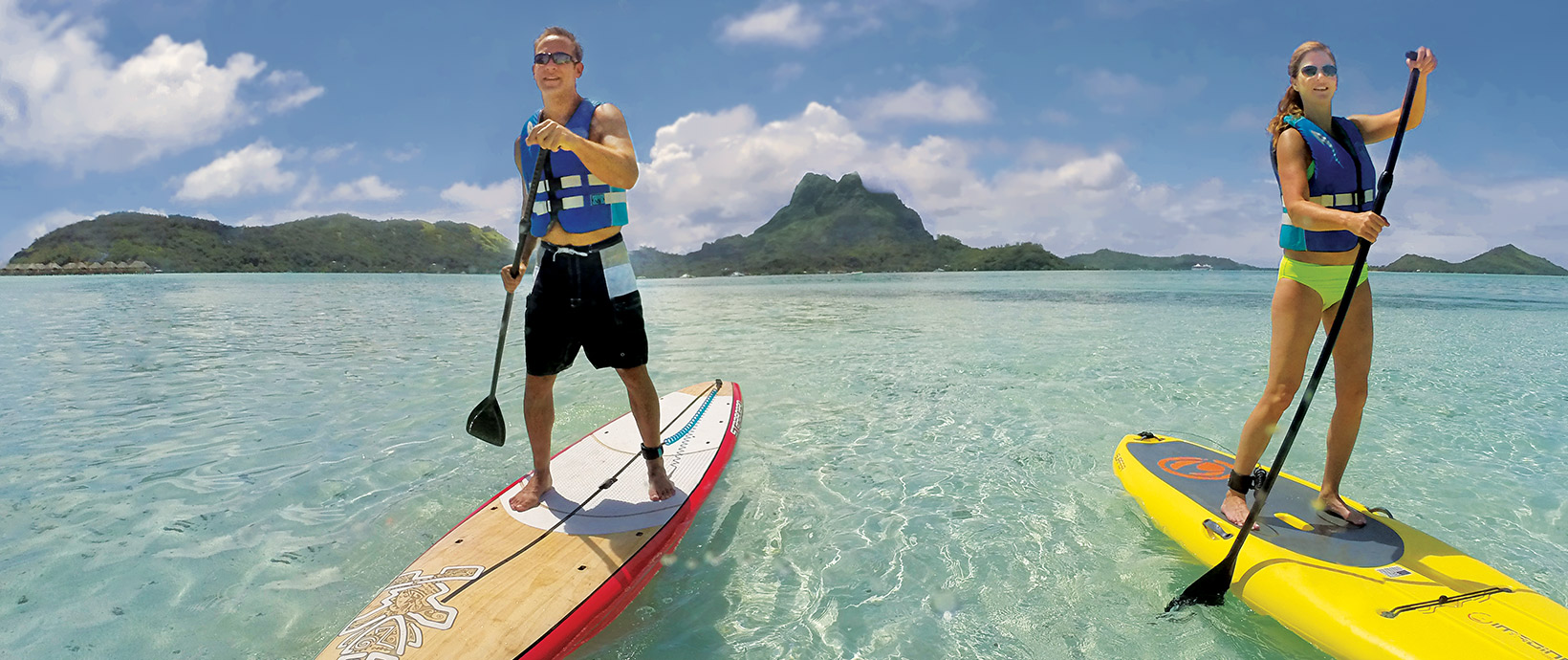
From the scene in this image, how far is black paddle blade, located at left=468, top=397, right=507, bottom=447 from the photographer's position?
4621 mm

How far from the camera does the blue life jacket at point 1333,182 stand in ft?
11.3

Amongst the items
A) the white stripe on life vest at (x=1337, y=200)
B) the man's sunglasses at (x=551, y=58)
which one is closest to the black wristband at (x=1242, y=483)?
the white stripe on life vest at (x=1337, y=200)

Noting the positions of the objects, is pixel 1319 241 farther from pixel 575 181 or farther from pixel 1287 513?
pixel 575 181

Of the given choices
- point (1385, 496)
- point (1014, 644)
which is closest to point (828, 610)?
point (1014, 644)

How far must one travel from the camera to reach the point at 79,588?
387 centimetres

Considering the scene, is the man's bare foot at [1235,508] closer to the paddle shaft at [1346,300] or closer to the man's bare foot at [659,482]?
the paddle shaft at [1346,300]

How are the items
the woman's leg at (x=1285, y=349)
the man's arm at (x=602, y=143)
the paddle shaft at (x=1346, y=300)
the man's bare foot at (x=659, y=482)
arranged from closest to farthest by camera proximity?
the paddle shaft at (x=1346, y=300) → the man's arm at (x=602, y=143) → the woman's leg at (x=1285, y=349) → the man's bare foot at (x=659, y=482)

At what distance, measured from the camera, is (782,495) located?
532 centimetres

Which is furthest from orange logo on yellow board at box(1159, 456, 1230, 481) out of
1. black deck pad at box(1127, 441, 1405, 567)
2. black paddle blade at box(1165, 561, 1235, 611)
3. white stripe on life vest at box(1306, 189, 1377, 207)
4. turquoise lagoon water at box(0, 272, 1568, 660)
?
white stripe on life vest at box(1306, 189, 1377, 207)

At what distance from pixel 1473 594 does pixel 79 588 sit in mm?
7275

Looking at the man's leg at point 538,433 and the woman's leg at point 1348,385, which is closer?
the woman's leg at point 1348,385

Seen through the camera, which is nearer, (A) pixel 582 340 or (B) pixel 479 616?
(B) pixel 479 616

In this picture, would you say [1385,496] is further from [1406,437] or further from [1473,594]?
[1473,594]

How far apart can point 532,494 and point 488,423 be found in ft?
2.43
